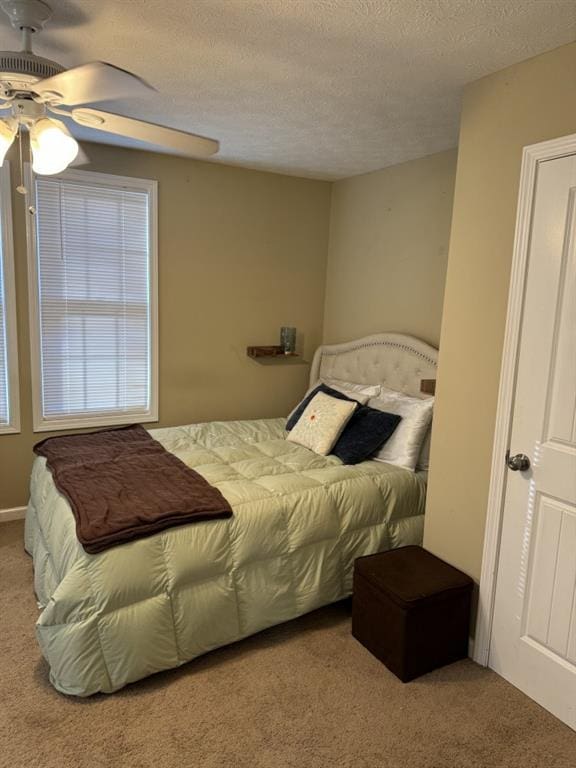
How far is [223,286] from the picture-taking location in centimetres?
405

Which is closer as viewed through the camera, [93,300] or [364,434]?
[364,434]

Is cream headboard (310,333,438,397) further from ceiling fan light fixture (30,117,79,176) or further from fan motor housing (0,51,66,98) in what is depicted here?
fan motor housing (0,51,66,98)

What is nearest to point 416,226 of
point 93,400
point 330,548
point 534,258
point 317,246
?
point 317,246

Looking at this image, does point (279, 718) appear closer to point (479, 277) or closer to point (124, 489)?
point (124, 489)

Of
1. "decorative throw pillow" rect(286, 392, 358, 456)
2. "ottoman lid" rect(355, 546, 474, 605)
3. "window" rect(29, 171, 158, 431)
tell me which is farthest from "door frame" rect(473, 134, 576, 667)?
"window" rect(29, 171, 158, 431)

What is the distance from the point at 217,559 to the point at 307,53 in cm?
210

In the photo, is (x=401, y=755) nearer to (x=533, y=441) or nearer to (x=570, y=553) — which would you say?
(x=570, y=553)

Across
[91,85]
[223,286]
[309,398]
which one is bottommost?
[309,398]

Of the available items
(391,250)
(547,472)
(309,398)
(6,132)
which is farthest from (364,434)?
(6,132)

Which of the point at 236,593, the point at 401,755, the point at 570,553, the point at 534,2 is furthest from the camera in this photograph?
the point at 236,593

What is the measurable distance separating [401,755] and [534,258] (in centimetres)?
189

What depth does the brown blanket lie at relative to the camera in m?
2.13

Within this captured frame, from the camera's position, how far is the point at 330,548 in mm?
2594

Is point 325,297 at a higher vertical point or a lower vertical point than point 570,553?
higher
